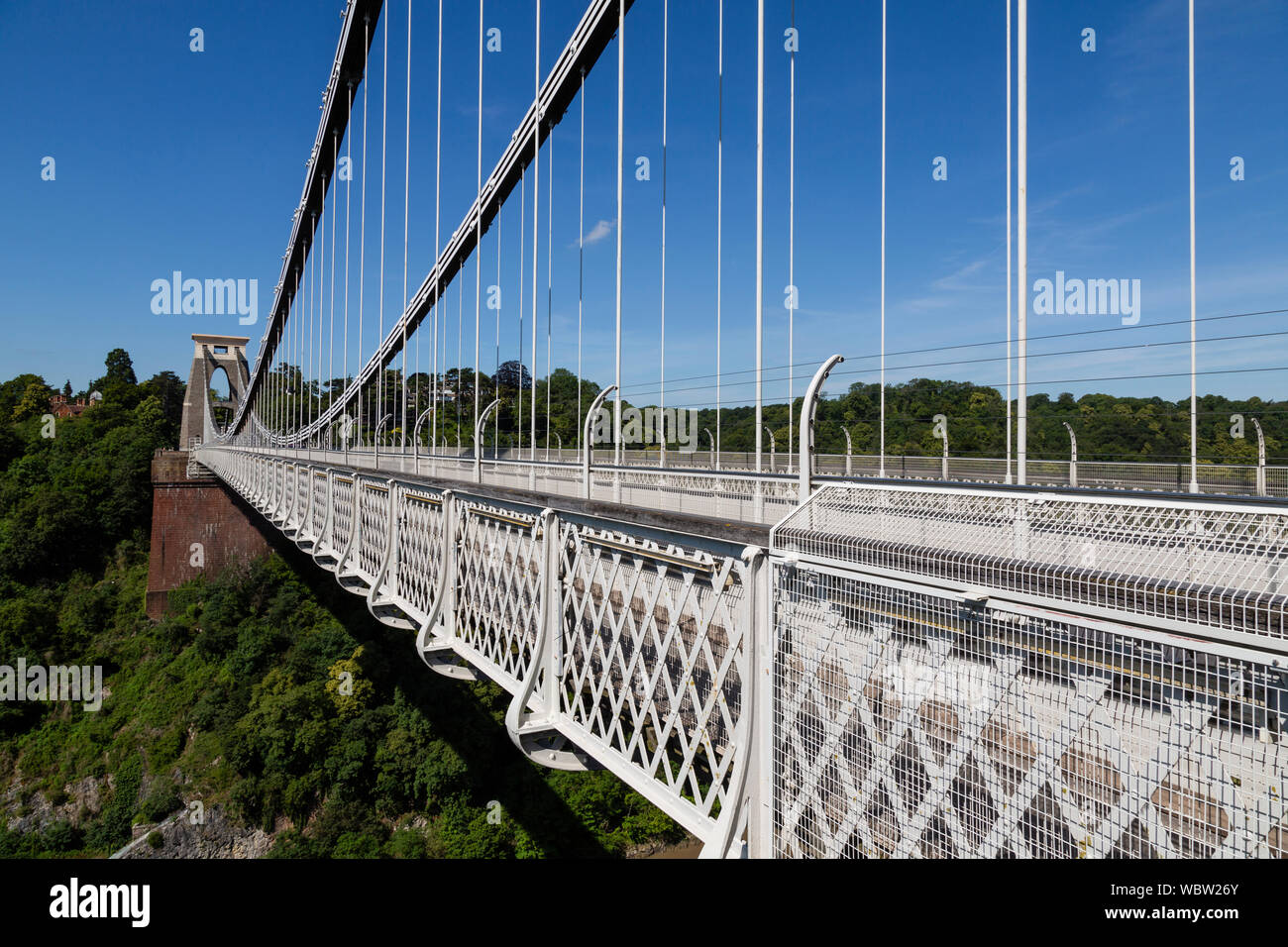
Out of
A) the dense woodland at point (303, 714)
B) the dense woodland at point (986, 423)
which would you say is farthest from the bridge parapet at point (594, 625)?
the dense woodland at point (303, 714)

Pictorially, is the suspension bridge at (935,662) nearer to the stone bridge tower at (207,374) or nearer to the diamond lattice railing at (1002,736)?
the diamond lattice railing at (1002,736)

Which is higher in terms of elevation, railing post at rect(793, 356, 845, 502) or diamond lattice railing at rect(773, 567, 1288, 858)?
railing post at rect(793, 356, 845, 502)

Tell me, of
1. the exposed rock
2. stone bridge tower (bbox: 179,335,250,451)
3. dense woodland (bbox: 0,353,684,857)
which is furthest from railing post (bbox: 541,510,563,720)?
stone bridge tower (bbox: 179,335,250,451)

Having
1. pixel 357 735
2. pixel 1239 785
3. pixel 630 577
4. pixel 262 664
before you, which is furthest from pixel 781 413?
pixel 1239 785

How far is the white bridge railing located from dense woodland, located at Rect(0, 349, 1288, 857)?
1148cm

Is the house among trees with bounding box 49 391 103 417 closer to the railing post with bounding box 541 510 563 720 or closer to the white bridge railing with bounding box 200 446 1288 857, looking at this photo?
the railing post with bounding box 541 510 563 720

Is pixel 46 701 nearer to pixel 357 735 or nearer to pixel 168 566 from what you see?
pixel 168 566

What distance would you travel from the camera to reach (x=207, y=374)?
5775 centimetres

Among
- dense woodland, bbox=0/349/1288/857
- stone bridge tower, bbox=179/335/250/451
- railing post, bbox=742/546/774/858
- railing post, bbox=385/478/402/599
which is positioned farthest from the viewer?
stone bridge tower, bbox=179/335/250/451

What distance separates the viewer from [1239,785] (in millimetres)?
1669

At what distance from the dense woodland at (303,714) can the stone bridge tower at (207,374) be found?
17.4 metres

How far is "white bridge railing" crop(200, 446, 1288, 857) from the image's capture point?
174cm

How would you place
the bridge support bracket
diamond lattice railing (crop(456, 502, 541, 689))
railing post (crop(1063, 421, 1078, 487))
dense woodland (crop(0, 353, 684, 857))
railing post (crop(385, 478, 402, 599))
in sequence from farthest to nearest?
dense woodland (crop(0, 353, 684, 857))
railing post (crop(1063, 421, 1078, 487))
railing post (crop(385, 478, 402, 599))
diamond lattice railing (crop(456, 502, 541, 689))
the bridge support bracket
